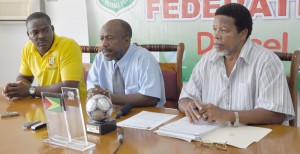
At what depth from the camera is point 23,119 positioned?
5.55ft

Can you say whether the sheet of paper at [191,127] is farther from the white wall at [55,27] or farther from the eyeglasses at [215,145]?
the white wall at [55,27]

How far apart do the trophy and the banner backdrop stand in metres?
1.52

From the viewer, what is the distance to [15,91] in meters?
2.12

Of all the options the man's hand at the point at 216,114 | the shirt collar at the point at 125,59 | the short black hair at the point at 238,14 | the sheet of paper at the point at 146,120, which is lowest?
the sheet of paper at the point at 146,120

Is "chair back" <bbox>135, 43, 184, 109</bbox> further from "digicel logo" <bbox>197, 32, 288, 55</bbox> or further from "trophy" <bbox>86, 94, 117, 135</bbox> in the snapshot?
"trophy" <bbox>86, 94, 117, 135</bbox>

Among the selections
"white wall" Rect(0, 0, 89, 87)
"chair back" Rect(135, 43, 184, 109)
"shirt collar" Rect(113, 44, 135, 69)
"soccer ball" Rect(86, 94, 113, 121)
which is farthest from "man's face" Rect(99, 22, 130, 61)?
"white wall" Rect(0, 0, 89, 87)

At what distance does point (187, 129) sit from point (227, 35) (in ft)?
1.99

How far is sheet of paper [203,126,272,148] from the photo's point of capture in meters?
1.22

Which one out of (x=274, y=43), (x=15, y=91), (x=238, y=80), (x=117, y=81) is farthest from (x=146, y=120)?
(x=274, y=43)

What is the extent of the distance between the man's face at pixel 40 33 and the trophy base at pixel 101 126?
3.73ft

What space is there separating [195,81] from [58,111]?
0.81 metres

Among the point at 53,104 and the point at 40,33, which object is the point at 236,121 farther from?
the point at 40,33

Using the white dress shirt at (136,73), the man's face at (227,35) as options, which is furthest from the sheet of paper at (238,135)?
the white dress shirt at (136,73)

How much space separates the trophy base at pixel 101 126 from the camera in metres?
1.39
